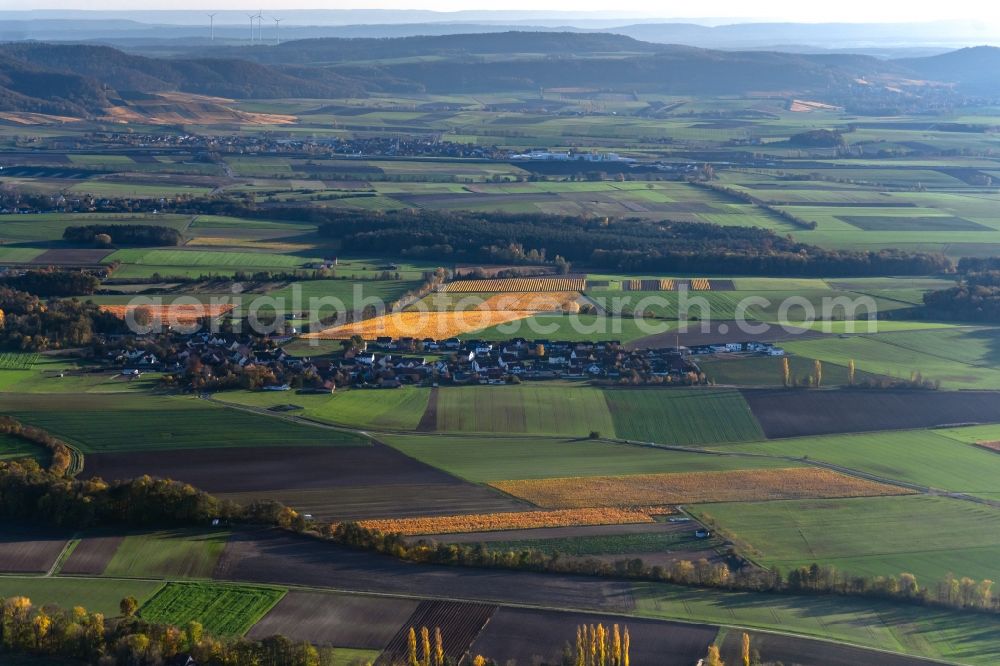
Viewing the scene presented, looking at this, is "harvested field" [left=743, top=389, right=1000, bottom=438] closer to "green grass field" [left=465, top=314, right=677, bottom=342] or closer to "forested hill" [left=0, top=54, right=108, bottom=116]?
"green grass field" [left=465, top=314, right=677, bottom=342]

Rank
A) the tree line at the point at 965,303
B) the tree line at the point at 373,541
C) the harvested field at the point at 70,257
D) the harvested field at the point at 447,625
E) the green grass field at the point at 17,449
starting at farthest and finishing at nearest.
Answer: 1. the harvested field at the point at 70,257
2. the tree line at the point at 965,303
3. the green grass field at the point at 17,449
4. the tree line at the point at 373,541
5. the harvested field at the point at 447,625

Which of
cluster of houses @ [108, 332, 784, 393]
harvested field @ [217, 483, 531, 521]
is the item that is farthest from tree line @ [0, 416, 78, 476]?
cluster of houses @ [108, 332, 784, 393]

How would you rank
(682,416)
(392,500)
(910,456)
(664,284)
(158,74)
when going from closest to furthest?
(392,500), (910,456), (682,416), (664,284), (158,74)

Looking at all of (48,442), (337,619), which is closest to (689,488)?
(337,619)

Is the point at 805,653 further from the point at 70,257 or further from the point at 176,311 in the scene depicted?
the point at 70,257

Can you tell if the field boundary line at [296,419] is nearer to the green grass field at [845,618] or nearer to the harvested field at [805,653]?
the green grass field at [845,618]

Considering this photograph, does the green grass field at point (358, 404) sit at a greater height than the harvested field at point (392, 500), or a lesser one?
greater

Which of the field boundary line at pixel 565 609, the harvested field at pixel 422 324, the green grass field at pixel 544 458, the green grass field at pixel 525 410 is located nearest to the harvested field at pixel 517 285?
the harvested field at pixel 422 324
